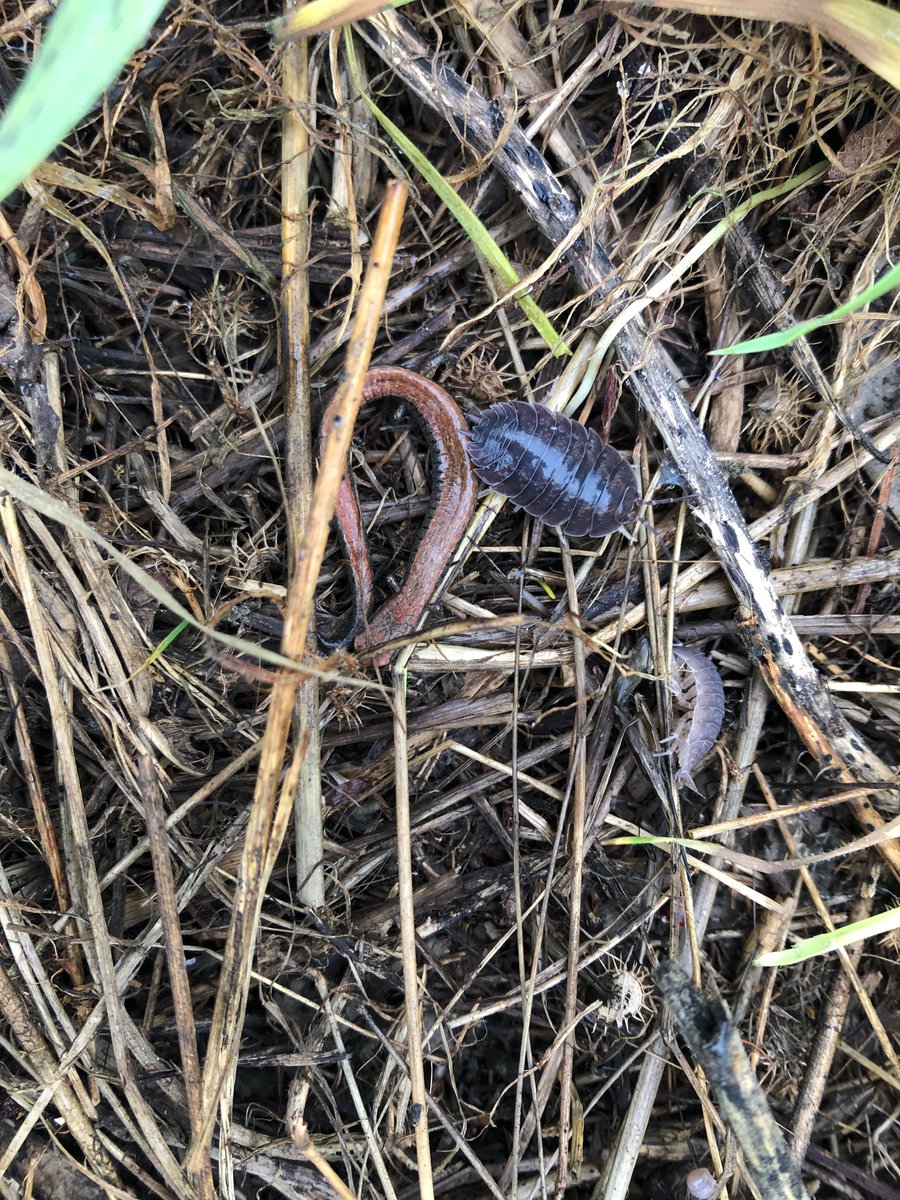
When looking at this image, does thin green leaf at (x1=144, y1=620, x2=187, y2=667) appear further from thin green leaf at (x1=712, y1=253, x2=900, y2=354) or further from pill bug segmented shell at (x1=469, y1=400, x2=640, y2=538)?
thin green leaf at (x1=712, y1=253, x2=900, y2=354)

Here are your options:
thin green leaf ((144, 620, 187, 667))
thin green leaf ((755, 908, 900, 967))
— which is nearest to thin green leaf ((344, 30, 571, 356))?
thin green leaf ((144, 620, 187, 667))

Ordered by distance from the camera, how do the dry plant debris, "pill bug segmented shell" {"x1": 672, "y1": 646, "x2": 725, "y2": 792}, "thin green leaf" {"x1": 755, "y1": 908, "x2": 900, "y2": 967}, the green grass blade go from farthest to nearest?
"pill bug segmented shell" {"x1": 672, "y1": 646, "x2": 725, "y2": 792} < the dry plant debris < "thin green leaf" {"x1": 755, "y1": 908, "x2": 900, "y2": 967} < the green grass blade

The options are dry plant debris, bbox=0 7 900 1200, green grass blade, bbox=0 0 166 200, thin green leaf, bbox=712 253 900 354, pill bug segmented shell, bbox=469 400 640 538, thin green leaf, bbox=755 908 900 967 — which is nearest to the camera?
green grass blade, bbox=0 0 166 200

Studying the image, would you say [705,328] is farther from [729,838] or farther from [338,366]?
[729,838]

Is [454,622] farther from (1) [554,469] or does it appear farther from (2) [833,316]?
(2) [833,316]

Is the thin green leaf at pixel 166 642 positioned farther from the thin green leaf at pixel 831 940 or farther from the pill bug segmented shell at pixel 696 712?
the thin green leaf at pixel 831 940
